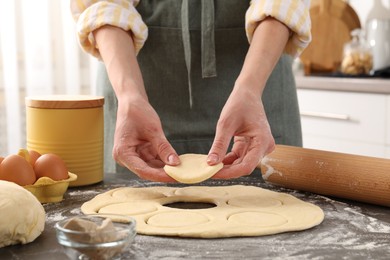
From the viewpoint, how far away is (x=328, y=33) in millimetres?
3072

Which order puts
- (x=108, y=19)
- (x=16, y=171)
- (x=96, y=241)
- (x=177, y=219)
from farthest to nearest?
(x=108, y=19), (x=16, y=171), (x=177, y=219), (x=96, y=241)

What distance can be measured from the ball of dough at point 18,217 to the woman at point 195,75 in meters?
0.28

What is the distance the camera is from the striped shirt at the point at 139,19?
140cm

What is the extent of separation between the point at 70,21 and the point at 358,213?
1.92 metres

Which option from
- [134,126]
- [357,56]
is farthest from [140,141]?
[357,56]

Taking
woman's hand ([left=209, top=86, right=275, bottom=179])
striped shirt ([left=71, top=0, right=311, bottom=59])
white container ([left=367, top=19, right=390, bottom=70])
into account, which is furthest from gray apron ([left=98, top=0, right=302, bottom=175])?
white container ([left=367, top=19, right=390, bottom=70])

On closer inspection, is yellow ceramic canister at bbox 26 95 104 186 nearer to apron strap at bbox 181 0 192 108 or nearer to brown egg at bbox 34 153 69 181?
brown egg at bbox 34 153 69 181

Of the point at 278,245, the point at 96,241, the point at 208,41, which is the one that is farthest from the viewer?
the point at 208,41

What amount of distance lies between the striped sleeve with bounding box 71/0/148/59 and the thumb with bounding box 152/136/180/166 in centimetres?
33

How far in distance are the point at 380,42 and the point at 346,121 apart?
55 centimetres

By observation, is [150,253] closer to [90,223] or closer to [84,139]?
[90,223]

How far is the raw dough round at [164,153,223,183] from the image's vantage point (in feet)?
3.89

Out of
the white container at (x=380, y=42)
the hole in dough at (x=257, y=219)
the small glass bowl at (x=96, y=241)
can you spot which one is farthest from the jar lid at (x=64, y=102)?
the white container at (x=380, y=42)

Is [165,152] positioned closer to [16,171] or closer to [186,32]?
[16,171]
